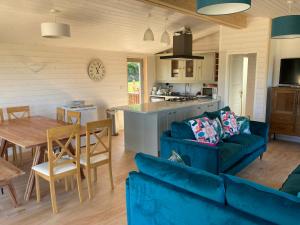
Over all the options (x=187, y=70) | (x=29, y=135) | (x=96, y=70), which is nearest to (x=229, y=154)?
(x=29, y=135)

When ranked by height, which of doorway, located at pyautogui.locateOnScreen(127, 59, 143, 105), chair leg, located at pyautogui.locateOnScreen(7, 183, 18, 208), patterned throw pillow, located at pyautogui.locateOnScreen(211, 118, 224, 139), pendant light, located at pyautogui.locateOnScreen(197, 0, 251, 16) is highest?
pendant light, located at pyautogui.locateOnScreen(197, 0, 251, 16)

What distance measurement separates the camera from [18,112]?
4.81m

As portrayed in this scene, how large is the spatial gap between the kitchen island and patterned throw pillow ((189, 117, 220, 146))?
1020mm

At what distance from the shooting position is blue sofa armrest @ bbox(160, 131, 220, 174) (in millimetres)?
3074

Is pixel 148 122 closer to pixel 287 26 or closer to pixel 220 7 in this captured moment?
pixel 287 26

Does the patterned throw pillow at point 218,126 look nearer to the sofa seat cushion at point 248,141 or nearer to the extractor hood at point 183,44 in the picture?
the sofa seat cushion at point 248,141

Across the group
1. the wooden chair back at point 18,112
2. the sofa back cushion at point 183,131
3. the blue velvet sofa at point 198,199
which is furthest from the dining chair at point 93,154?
the wooden chair back at point 18,112

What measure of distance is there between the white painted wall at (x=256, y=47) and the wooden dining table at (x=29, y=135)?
3989 mm

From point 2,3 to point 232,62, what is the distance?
487 centimetres

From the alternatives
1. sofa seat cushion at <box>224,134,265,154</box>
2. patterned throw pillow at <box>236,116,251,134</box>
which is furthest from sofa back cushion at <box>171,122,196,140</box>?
patterned throw pillow at <box>236,116,251,134</box>

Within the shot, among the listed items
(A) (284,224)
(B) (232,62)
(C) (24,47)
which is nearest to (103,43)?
(C) (24,47)

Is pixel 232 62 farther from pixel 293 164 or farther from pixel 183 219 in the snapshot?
pixel 183 219

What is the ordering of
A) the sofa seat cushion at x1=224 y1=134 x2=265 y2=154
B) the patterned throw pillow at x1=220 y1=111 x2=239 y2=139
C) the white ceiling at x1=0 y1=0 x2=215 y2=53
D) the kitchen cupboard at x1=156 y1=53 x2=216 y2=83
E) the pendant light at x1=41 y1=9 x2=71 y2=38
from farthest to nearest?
the kitchen cupboard at x1=156 y1=53 x2=216 y2=83
the patterned throw pillow at x1=220 y1=111 x2=239 y2=139
the sofa seat cushion at x1=224 y1=134 x2=265 y2=154
the white ceiling at x1=0 y1=0 x2=215 y2=53
the pendant light at x1=41 y1=9 x2=71 y2=38

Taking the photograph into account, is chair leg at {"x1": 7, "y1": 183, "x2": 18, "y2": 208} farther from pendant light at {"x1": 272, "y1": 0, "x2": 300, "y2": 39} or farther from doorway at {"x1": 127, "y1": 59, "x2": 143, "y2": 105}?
doorway at {"x1": 127, "y1": 59, "x2": 143, "y2": 105}
